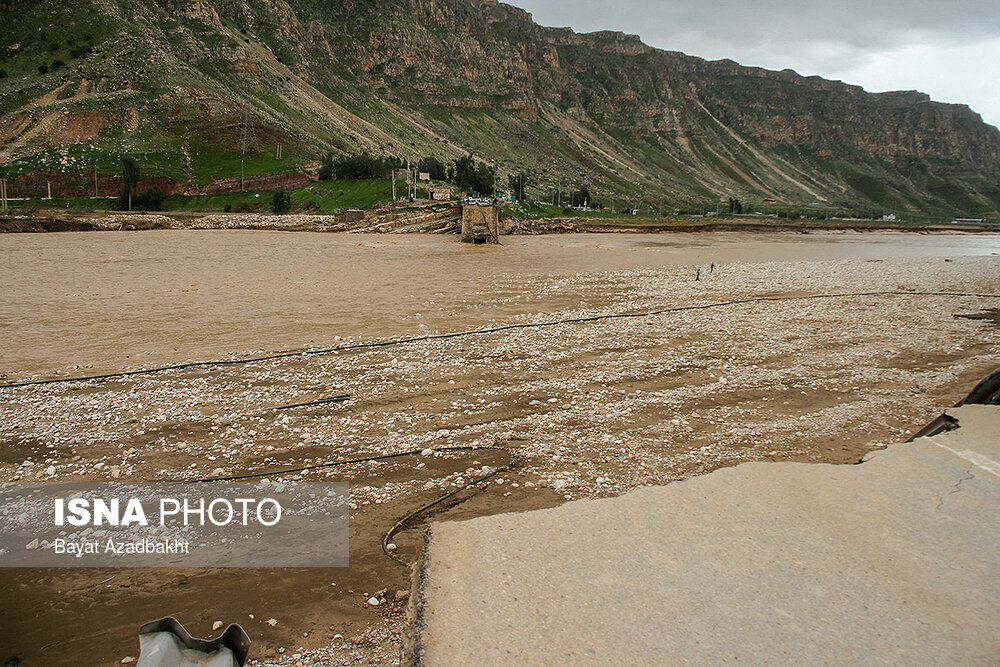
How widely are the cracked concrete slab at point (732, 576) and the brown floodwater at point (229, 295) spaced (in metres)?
9.75

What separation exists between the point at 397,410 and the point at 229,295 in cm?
1416

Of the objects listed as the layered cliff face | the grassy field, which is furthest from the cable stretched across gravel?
the layered cliff face

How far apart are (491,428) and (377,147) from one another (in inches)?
4158

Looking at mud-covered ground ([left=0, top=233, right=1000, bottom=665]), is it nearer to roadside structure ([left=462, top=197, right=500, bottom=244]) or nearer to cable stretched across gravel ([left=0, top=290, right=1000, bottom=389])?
cable stretched across gravel ([left=0, top=290, right=1000, bottom=389])

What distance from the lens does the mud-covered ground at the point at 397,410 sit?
4.77 metres

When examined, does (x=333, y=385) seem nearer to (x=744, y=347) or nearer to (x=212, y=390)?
(x=212, y=390)

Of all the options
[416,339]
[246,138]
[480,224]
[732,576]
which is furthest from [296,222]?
[732,576]

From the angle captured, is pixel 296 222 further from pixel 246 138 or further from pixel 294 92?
pixel 294 92

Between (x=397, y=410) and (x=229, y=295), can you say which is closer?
(x=397, y=410)

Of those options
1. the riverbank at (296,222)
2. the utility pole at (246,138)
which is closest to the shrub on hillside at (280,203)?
the riverbank at (296,222)

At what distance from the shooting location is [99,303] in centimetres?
1872

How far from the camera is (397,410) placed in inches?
365

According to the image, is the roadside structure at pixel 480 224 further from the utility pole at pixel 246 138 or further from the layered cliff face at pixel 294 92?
the layered cliff face at pixel 294 92

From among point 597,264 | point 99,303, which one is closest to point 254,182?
point 597,264
